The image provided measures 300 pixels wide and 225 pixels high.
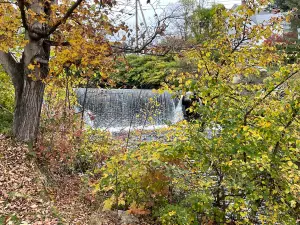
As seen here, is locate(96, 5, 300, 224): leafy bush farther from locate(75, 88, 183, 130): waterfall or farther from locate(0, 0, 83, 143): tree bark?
locate(75, 88, 183, 130): waterfall

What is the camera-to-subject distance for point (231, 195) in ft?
13.1

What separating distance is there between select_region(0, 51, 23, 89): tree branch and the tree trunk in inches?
6.1

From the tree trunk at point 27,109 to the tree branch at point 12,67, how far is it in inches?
6.1

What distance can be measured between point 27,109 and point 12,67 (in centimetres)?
80

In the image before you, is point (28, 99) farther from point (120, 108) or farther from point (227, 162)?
point (120, 108)

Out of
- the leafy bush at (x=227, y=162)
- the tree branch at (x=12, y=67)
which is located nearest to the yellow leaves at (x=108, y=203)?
the leafy bush at (x=227, y=162)

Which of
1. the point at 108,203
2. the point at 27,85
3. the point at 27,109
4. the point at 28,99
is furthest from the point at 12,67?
the point at 108,203

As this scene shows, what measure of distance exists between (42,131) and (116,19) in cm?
291

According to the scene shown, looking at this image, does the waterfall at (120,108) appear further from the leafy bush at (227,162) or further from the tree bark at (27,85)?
the leafy bush at (227,162)

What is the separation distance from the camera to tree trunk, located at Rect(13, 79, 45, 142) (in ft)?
17.7

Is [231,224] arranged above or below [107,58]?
below

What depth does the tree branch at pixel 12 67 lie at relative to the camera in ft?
17.7

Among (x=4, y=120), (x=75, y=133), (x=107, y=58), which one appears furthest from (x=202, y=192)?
(x=4, y=120)

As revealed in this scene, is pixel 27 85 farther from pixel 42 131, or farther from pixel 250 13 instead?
pixel 250 13
